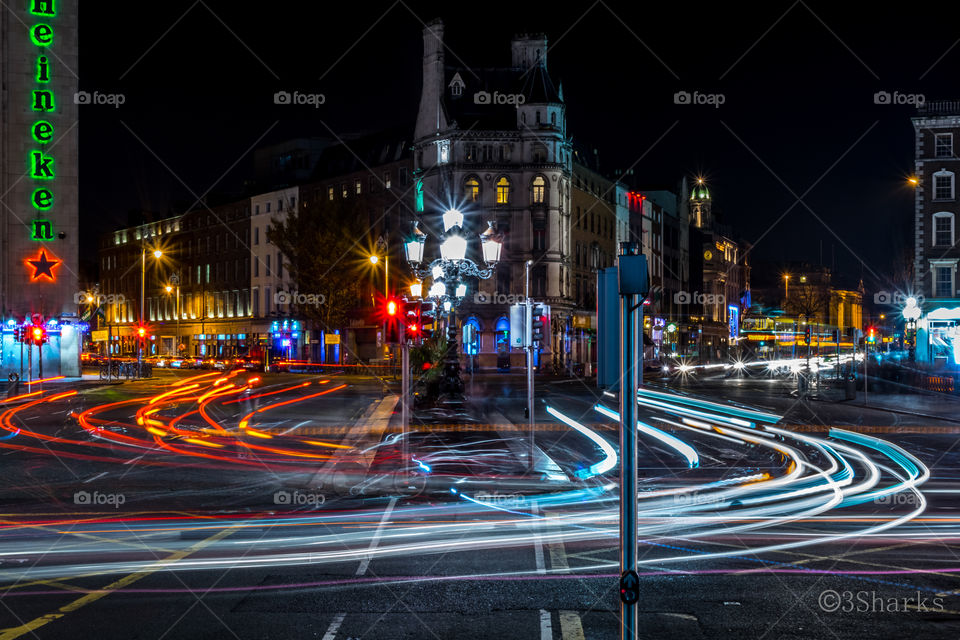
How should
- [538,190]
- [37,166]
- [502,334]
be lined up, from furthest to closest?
[538,190], [502,334], [37,166]

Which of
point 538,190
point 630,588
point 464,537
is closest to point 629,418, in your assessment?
point 630,588

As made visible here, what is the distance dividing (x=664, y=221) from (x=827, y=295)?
7842 centimetres

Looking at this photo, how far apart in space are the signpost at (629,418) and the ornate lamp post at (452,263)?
656 inches

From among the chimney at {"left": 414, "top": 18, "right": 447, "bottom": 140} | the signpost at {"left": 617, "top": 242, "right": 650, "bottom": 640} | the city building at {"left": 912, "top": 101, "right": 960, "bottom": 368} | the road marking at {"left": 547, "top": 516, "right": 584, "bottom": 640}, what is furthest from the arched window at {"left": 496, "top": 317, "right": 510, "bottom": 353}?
the signpost at {"left": 617, "top": 242, "right": 650, "bottom": 640}

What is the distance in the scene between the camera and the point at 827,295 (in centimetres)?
16725

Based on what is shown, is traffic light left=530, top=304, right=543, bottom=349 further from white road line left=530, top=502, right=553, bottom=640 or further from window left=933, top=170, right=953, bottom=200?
window left=933, top=170, right=953, bottom=200

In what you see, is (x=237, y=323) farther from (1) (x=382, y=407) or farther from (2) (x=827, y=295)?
(2) (x=827, y=295)

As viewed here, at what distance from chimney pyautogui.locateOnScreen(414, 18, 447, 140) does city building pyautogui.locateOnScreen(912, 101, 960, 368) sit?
3584 centimetres

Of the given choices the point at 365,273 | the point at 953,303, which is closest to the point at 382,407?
the point at 365,273

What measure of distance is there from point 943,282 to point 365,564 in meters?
63.7

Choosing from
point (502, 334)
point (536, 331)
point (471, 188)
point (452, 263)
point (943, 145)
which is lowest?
point (502, 334)

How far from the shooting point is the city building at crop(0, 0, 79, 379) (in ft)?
171

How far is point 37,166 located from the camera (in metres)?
52.7

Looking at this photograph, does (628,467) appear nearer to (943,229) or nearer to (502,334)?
(502,334)
